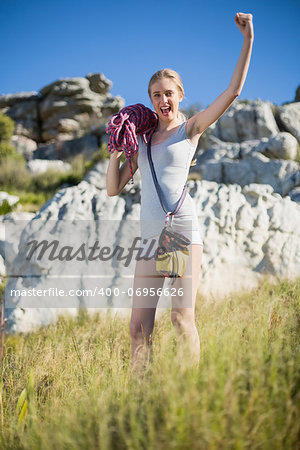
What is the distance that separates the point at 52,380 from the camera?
2.64 meters

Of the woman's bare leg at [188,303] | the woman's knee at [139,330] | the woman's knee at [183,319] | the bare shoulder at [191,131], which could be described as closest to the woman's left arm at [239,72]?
the bare shoulder at [191,131]

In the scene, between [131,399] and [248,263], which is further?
[248,263]

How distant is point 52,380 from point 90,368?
340 mm

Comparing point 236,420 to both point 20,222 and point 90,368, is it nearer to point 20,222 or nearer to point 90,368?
point 90,368

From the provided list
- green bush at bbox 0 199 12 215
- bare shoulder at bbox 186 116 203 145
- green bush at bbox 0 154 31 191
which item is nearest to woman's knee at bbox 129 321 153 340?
bare shoulder at bbox 186 116 203 145

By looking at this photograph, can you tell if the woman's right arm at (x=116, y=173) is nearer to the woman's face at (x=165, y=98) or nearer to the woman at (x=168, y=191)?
the woman at (x=168, y=191)

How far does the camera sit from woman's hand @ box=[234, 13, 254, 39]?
193 cm

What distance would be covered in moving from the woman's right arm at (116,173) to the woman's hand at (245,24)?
1019mm

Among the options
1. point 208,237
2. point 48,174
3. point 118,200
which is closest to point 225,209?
point 208,237

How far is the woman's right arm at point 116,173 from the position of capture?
2369mm

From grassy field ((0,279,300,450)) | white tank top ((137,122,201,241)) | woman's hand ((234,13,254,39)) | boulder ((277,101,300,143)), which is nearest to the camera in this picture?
grassy field ((0,279,300,450))

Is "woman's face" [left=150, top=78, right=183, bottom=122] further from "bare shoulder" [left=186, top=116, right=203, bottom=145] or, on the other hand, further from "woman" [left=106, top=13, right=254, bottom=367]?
"bare shoulder" [left=186, top=116, right=203, bottom=145]

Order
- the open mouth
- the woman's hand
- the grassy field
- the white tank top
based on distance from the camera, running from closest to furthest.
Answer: the grassy field
the woman's hand
the white tank top
the open mouth

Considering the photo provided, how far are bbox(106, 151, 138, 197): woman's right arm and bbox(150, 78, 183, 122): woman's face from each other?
0.36 metres
